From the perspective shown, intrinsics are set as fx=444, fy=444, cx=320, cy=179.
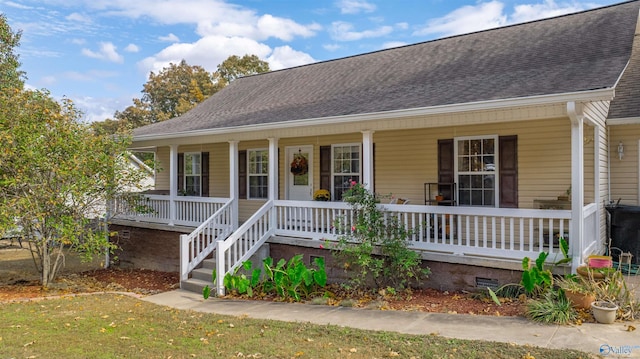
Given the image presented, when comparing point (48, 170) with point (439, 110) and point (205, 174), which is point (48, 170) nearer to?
point (205, 174)

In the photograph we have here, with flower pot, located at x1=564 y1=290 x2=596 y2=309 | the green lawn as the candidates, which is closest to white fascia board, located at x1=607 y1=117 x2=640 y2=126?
flower pot, located at x1=564 y1=290 x2=596 y2=309

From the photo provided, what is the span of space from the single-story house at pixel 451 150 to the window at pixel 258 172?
4cm

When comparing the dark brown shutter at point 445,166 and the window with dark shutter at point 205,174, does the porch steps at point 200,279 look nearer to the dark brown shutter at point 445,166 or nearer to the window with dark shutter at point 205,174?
the window with dark shutter at point 205,174

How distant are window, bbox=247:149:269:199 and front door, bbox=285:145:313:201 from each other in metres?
0.66

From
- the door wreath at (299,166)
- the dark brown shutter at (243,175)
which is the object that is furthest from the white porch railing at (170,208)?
the door wreath at (299,166)

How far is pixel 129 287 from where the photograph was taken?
979 cm

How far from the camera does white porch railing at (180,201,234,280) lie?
8938 mm

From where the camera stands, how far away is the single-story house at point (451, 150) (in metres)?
6.68

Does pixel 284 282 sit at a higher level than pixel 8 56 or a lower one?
lower

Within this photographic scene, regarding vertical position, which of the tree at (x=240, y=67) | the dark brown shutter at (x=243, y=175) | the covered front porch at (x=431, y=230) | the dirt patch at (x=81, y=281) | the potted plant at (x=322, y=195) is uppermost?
the tree at (x=240, y=67)

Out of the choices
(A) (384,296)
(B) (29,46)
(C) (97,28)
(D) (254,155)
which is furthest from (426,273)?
(B) (29,46)

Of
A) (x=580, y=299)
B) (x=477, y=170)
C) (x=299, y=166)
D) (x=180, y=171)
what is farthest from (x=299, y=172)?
(x=580, y=299)

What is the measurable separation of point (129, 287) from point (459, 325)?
7387mm

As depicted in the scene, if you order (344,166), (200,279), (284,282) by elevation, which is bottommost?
(200,279)
